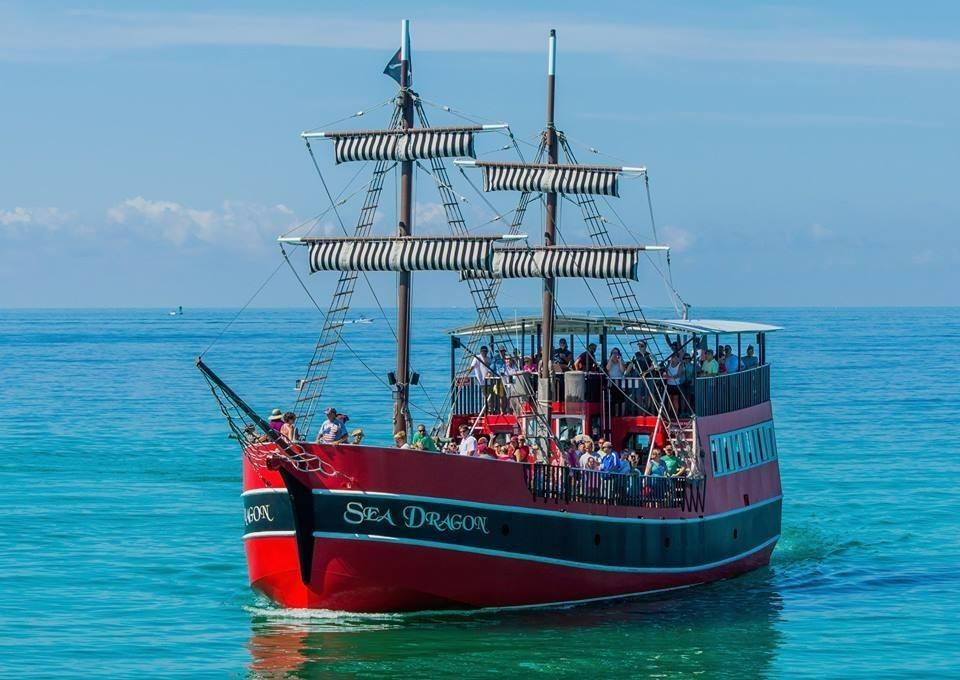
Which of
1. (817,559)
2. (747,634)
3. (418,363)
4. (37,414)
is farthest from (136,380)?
(747,634)

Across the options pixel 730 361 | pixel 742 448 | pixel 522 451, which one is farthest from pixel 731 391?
pixel 522 451

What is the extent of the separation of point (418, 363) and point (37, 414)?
40.9 metres

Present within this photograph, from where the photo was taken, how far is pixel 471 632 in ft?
98.5

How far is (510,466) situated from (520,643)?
3.18 metres

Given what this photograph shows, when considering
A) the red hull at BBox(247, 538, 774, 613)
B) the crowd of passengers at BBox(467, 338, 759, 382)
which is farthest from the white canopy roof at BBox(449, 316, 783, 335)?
the red hull at BBox(247, 538, 774, 613)

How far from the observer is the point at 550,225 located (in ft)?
124

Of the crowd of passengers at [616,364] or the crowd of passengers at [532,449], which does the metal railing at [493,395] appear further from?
the crowd of passengers at [532,449]

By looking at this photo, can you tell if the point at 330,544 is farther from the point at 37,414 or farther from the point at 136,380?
the point at 136,380

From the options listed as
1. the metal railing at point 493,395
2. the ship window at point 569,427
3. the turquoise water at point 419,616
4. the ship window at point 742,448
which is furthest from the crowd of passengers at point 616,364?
the turquoise water at point 419,616

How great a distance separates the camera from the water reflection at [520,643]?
2844 centimetres

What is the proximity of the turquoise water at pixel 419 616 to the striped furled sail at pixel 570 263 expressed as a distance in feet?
23.8

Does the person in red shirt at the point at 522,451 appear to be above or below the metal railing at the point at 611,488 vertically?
above

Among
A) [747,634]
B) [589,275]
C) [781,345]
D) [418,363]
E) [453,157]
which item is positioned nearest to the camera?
[747,634]

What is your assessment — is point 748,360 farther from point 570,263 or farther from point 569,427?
point 569,427
